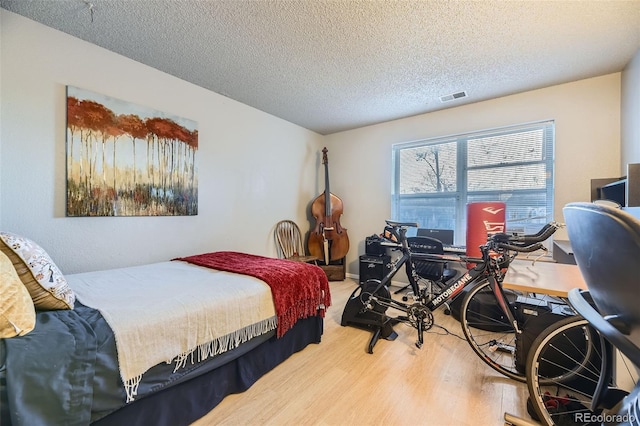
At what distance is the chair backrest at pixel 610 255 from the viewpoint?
569 mm

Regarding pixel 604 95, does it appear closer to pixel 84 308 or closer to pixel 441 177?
pixel 441 177

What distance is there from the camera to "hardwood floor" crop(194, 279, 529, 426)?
1.36 m

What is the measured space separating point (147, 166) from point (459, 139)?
12.0ft

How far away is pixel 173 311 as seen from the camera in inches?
51.1

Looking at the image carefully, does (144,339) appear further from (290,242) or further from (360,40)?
(290,242)

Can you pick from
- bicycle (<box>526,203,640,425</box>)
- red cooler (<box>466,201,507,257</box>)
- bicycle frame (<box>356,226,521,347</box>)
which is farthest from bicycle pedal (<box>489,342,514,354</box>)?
red cooler (<box>466,201,507,257</box>)

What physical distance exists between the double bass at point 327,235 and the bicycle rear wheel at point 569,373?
2.62m

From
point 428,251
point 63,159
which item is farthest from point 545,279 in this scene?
point 63,159

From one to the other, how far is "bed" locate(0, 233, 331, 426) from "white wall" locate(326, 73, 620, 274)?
235cm

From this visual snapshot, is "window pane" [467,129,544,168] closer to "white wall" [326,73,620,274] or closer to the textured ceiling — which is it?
"white wall" [326,73,620,274]

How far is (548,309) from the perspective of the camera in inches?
65.6

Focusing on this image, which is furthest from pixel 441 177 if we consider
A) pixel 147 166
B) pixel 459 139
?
pixel 147 166

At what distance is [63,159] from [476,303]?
3.74 metres

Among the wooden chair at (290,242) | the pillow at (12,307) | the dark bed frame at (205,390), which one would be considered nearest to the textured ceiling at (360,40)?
the pillow at (12,307)
